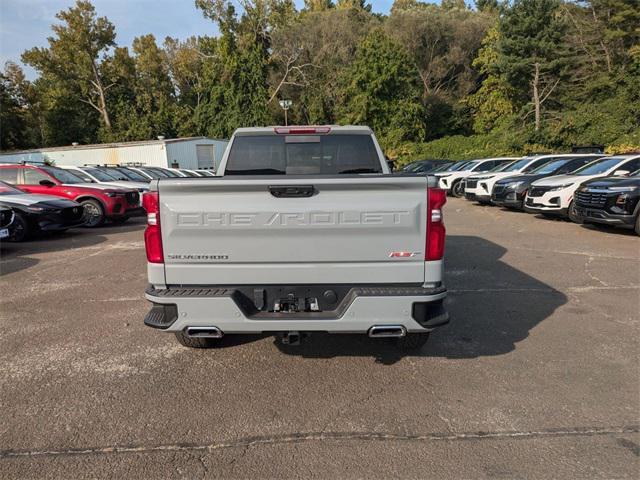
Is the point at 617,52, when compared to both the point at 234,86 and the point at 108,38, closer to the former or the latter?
the point at 234,86

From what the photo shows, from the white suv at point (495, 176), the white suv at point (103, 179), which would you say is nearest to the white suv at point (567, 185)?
the white suv at point (495, 176)

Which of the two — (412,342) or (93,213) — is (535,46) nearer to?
(93,213)

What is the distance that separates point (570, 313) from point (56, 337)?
18.3 ft

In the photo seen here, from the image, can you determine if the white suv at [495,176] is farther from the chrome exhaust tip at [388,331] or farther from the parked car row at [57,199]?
the chrome exhaust tip at [388,331]

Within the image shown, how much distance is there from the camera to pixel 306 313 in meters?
3.34

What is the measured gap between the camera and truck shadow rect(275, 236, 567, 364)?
4.24m

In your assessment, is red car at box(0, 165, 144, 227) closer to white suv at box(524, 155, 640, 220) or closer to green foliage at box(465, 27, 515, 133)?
white suv at box(524, 155, 640, 220)

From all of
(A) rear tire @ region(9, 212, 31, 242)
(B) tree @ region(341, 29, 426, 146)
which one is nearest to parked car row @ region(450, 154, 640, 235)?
(A) rear tire @ region(9, 212, 31, 242)

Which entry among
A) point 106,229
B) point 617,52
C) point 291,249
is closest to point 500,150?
point 617,52

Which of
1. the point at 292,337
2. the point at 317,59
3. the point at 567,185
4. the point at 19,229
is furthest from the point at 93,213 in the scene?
the point at 317,59

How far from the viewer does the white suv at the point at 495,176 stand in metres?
15.1

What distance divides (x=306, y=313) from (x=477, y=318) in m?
2.55

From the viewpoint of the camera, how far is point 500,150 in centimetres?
3300

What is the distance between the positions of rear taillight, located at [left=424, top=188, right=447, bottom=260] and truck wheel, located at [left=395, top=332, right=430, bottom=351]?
99 cm
